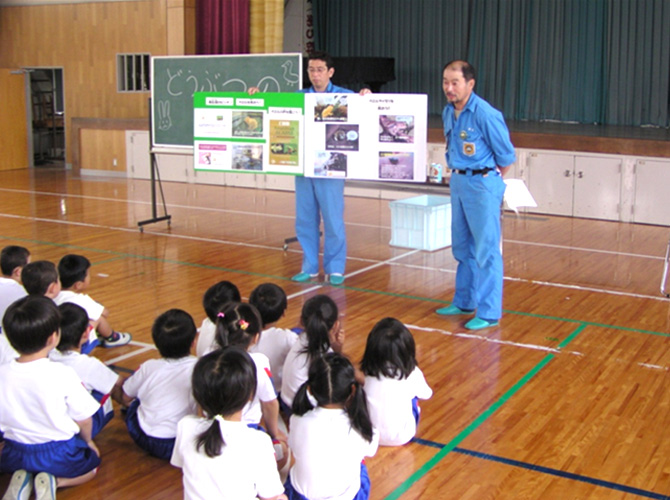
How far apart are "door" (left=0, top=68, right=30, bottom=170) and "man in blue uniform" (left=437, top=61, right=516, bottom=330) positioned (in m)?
10.9

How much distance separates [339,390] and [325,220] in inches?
140

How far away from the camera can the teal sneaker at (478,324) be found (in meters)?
4.99

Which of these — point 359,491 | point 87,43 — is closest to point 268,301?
point 359,491

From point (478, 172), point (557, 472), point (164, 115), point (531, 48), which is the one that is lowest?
point (557, 472)

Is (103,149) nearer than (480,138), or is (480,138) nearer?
(480,138)

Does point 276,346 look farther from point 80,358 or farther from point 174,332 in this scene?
point 80,358

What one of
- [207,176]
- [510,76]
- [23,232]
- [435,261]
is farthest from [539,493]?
[510,76]

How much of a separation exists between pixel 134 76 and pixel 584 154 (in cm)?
779

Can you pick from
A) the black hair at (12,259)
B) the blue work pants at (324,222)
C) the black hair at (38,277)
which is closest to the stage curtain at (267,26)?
the blue work pants at (324,222)

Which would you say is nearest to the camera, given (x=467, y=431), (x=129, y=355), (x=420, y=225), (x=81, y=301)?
(x=467, y=431)

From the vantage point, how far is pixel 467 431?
3537mm

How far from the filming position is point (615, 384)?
4.10 m

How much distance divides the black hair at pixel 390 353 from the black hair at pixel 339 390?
51 cm

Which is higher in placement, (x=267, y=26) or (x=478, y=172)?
(x=267, y=26)
